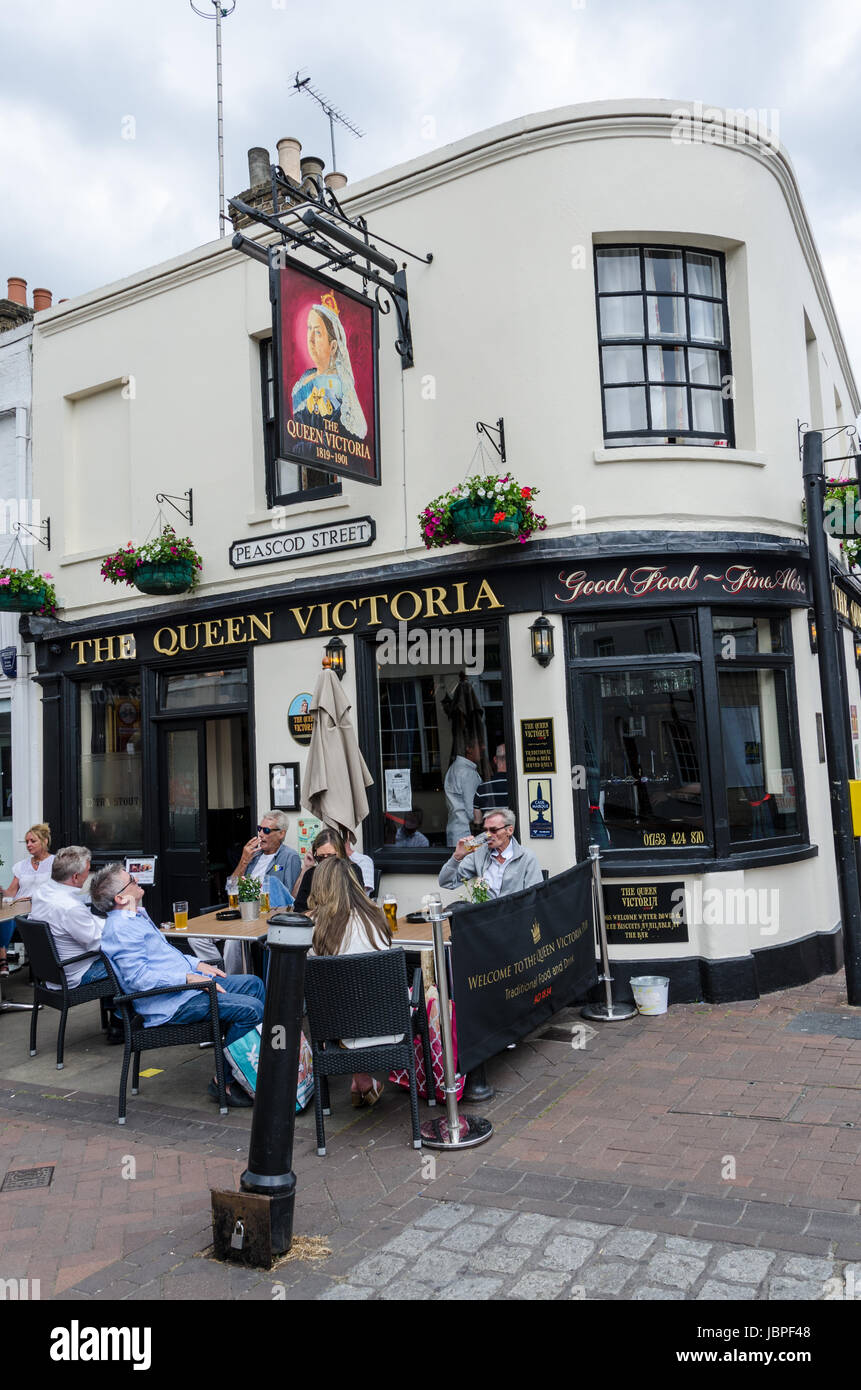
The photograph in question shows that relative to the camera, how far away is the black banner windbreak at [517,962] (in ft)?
17.7

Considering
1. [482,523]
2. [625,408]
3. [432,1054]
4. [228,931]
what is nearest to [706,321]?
[625,408]

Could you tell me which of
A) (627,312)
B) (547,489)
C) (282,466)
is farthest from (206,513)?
(627,312)

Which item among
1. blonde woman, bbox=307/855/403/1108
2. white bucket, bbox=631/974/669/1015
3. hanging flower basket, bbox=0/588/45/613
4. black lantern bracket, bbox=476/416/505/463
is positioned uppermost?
black lantern bracket, bbox=476/416/505/463

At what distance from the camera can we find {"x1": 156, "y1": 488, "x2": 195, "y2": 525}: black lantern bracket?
10312mm

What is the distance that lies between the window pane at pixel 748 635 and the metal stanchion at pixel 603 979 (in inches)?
77.6

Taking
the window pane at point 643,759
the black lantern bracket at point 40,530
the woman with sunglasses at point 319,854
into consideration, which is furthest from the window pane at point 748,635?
the black lantern bracket at point 40,530

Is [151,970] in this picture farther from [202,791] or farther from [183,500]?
[183,500]

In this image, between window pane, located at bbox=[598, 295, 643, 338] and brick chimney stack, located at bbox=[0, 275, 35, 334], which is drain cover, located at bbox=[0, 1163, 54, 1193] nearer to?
window pane, located at bbox=[598, 295, 643, 338]

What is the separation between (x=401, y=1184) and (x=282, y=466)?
7050 mm

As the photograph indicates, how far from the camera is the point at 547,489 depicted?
813 centimetres

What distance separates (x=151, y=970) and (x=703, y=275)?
6.98 metres

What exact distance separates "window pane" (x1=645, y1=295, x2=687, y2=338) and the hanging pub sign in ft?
7.48

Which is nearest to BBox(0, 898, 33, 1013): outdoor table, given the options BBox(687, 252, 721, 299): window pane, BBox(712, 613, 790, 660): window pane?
BBox(712, 613, 790, 660): window pane
